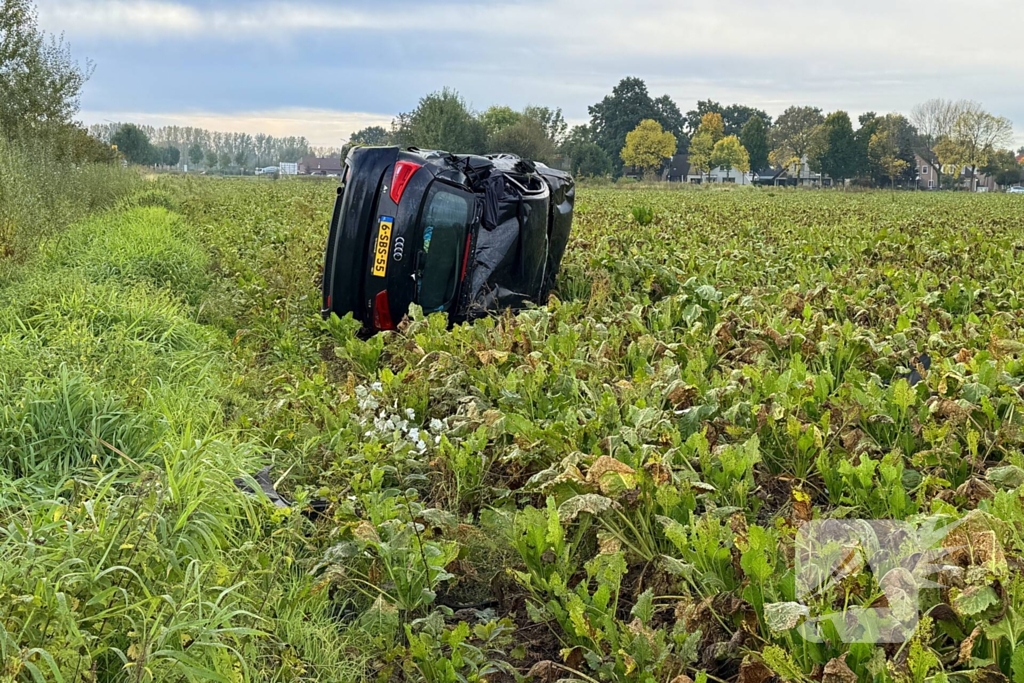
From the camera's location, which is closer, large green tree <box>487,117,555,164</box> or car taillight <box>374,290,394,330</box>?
car taillight <box>374,290,394,330</box>

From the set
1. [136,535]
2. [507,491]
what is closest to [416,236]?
[507,491]

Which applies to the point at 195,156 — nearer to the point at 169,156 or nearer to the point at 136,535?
the point at 169,156

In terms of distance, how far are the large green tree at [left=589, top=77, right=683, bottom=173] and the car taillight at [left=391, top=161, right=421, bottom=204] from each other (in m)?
91.6

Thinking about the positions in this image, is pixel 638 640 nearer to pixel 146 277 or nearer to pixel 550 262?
pixel 550 262

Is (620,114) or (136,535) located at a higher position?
(620,114)

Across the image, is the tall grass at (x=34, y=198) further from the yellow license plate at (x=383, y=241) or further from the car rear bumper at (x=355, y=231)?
the yellow license plate at (x=383, y=241)

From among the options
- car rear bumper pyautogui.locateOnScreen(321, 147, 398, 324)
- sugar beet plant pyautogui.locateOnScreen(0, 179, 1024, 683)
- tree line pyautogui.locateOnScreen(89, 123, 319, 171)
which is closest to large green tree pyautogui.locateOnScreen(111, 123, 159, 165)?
tree line pyautogui.locateOnScreen(89, 123, 319, 171)

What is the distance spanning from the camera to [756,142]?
9512 cm

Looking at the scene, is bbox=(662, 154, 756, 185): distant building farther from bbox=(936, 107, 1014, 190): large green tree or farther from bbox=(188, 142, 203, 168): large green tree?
bbox=(188, 142, 203, 168): large green tree

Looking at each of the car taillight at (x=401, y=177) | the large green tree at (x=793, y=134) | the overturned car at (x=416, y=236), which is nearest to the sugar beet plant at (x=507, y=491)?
the overturned car at (x=416, y=236)

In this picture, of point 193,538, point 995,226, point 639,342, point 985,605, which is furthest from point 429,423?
point 995,226

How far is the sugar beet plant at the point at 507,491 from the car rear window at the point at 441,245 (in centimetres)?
55

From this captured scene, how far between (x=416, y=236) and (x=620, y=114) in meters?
96.6

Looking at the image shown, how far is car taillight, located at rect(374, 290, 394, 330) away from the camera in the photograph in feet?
21.8
